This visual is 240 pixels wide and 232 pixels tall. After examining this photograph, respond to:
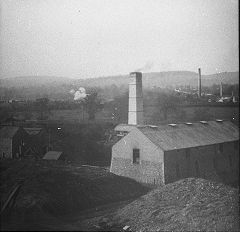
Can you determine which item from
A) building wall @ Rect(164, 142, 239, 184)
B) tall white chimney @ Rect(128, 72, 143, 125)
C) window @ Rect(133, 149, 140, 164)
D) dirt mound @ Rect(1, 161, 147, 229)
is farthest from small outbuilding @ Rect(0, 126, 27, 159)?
building wall @ Rect(164, 142, 239, 184)

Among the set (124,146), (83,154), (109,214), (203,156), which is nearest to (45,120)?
(83,154)

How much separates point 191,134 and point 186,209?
37.3 feet

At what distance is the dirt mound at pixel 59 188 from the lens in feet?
55.9

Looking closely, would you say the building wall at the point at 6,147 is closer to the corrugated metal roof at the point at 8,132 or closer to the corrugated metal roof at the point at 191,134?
the corrugated metal roof at the point at 8,132

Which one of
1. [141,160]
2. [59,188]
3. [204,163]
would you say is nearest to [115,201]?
[59,188]

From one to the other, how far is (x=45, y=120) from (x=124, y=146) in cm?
1920

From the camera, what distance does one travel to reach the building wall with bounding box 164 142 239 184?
22.2 meters

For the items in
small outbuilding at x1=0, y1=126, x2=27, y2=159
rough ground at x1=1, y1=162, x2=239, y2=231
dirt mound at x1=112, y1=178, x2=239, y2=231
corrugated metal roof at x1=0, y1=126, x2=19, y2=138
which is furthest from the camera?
corrugated metal roof at x1=0, y1=126, x2=19, y2=138

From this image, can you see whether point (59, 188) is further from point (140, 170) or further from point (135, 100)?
point (135, 100)

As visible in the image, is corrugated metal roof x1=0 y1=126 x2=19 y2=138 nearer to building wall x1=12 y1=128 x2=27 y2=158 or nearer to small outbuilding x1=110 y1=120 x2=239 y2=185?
building wall x1=12 y1=128 x2=27 y2=158

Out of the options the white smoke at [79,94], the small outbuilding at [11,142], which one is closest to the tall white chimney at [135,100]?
the small outbuilding at [11,142]

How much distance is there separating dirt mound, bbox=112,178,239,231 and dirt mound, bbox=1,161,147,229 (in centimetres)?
260

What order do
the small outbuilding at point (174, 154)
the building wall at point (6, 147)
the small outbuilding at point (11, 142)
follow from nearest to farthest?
the small outbuilding at point (174, 154) → the building wall at point (6, 147) → the small outbuilding at point (11, 142)

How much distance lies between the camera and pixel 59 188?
19031mm
